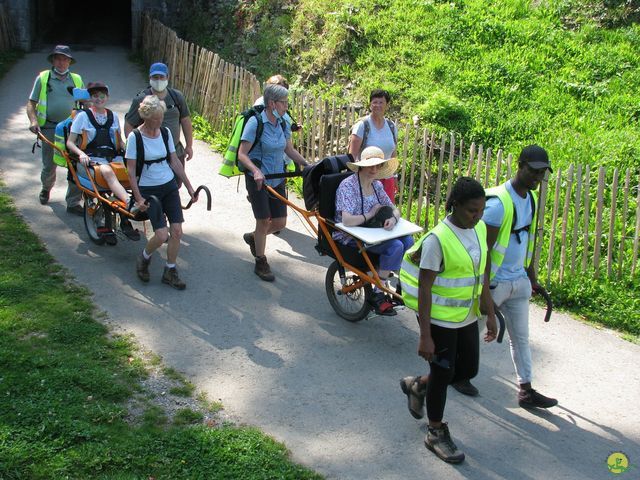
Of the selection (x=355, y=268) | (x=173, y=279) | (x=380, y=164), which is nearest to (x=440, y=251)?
(x=355, y=268)

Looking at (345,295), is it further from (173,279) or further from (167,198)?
(167,198)

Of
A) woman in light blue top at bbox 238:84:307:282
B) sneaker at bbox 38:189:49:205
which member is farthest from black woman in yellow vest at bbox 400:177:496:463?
sneaker at bbox 38:189:49:205

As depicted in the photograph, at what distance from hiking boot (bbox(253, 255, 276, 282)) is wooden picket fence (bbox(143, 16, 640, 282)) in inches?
79.0

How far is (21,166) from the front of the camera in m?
11.0

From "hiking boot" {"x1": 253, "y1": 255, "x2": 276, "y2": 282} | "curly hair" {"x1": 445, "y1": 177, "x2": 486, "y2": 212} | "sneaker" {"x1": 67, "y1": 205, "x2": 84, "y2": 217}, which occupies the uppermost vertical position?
"curly hair" {"x1": 445, "y1": 177, "x2": 486, "y2": 212}

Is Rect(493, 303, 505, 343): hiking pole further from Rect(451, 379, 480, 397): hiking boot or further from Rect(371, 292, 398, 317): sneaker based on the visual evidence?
Rect(371, 292, 398, 317): sneaker

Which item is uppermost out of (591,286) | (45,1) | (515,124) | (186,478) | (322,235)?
(45,1)

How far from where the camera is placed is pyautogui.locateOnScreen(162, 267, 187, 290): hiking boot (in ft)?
24.9

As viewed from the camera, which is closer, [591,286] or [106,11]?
[591,286]

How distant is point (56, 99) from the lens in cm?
937

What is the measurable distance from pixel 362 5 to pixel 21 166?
7438mm

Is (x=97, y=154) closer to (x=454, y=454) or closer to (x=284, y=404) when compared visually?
(x=284, y=404)

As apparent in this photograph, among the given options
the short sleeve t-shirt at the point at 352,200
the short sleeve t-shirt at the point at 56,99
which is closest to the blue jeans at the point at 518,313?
the short sleeve t-shirt at the point at 352,200

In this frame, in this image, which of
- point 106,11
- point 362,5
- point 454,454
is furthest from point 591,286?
point 106,11
